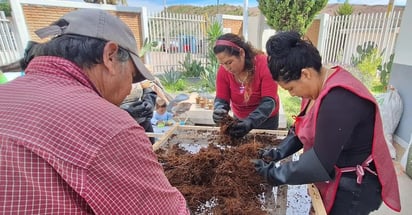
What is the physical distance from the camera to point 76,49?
0.66m

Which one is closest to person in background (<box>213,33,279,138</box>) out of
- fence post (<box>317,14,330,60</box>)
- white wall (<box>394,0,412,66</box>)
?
white wall (<box>394,0,412,66</box>)

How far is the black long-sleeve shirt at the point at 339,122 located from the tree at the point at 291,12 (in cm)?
569

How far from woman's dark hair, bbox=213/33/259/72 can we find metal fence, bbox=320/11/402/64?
6079mm

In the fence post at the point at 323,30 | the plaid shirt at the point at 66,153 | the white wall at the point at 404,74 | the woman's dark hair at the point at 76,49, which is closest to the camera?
the plaid shirt at the point at 66,153

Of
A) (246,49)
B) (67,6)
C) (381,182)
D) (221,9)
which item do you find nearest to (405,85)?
(246,49)

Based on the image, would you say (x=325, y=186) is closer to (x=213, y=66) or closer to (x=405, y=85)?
(x=405, y=85)

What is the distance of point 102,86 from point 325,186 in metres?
1.05

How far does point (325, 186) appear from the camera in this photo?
1164mm

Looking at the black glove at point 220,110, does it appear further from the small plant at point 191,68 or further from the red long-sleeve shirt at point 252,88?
the small plant at point 191,68

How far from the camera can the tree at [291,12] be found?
6.16 metres

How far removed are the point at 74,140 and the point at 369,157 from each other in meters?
1.14

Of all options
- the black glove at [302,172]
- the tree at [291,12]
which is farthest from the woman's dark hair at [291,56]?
the tree at [291,12]

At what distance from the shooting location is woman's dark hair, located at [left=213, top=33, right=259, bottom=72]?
1876 millimetres

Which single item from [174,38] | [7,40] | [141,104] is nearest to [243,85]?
[141,104]
